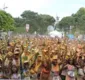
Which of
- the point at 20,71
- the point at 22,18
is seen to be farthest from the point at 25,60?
the point at 22,18

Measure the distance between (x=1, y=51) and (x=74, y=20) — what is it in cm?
4616

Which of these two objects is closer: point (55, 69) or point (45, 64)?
point (55, 69)

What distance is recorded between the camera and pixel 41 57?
5.53 meters

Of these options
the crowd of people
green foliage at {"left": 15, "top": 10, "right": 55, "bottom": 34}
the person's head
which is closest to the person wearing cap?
the crowd of people

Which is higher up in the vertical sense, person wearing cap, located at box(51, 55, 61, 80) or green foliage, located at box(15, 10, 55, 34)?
green foliage, located at box(15, 10, 55, 34)

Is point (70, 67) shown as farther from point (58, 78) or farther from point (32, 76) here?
point (32, 76)

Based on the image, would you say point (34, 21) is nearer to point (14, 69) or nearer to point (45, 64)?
point (14, 69)

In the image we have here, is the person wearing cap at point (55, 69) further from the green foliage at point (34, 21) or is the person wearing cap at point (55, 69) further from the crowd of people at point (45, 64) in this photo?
the green foliage at point (34, 21)

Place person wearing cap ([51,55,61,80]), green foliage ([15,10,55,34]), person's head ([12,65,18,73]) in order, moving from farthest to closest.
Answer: green foliage ([15,10,55,34])
person's head ([12,65,18,73])
person wearing cap ([51,55,61,80])

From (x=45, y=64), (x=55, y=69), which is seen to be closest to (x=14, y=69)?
(x=45, y=64)

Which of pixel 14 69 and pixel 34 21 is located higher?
pixel 34 21

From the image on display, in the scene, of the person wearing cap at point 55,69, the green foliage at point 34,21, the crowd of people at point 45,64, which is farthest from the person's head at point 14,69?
the green foliage at point 34,21

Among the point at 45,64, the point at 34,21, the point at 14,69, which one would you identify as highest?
the point at 34,21

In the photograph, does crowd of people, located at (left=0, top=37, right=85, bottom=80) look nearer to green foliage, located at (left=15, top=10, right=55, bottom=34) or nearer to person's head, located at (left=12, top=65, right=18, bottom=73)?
person's head, located at (left=12, top=65, right=18, bottom=73)
